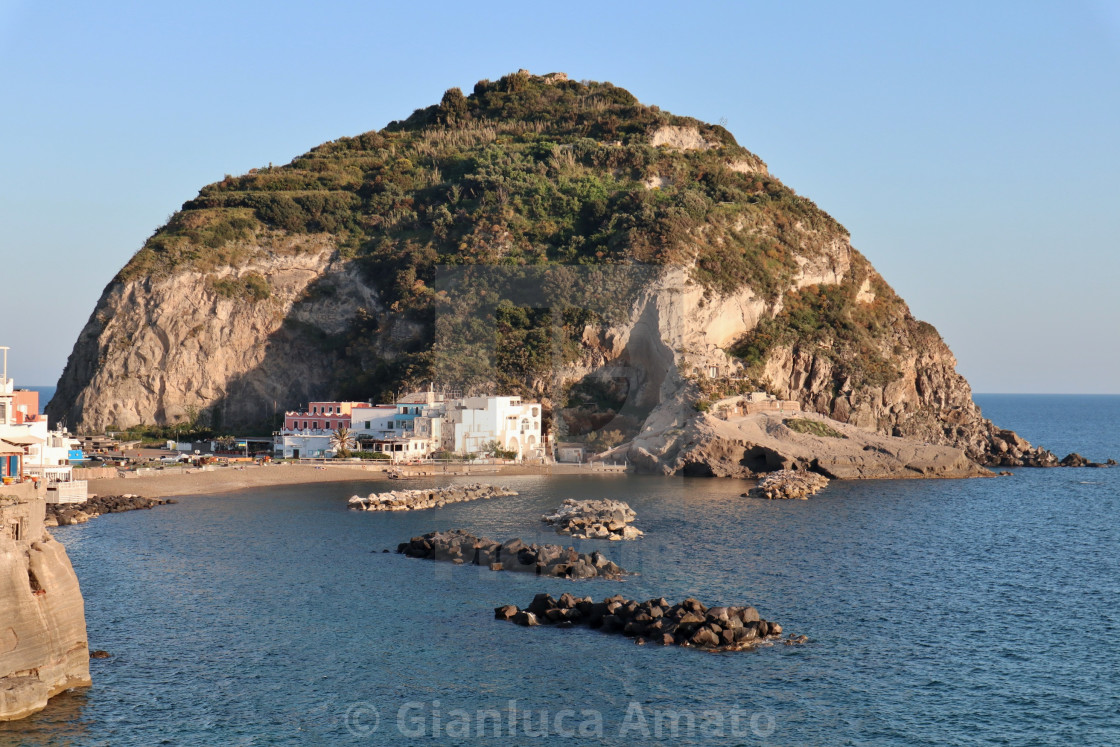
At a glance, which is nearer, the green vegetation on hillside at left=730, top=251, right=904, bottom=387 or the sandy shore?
the sandy shore

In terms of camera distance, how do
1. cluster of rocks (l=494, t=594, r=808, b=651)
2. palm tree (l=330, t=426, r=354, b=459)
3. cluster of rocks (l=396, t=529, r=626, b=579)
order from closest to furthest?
cluster of rocks (l=494, t=594, r=808, b=651), cluster of rocks (l=396, t=529, r=626, b=579), palm tree (l=330, t=426, r=354, b=459)

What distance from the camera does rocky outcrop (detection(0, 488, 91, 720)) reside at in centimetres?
2050

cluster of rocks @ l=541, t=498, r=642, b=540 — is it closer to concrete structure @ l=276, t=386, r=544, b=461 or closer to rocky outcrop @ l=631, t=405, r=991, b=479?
rocky outcrop @ l=631, t=405, r=991, b=479

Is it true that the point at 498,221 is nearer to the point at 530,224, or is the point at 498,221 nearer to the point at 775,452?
the point at 530,224

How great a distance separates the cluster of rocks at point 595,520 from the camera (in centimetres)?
4362

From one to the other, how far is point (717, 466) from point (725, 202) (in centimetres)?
3421

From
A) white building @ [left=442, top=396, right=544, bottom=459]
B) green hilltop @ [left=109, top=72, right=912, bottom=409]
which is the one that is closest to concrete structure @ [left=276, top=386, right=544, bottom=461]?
white building @ [left=442, top=396, right=544, bottom=459]

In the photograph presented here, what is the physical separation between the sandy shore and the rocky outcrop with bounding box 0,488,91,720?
113 ft

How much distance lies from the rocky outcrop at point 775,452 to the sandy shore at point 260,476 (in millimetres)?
5343

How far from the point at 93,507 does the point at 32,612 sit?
1243 inches

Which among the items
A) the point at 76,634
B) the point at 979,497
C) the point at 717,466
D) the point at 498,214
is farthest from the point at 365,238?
the point at 76,634

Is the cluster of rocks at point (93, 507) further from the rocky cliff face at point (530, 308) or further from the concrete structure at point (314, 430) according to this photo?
the rocky cliff face at point (530, 308)

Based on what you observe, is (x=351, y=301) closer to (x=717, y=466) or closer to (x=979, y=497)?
(x=717, y=466)

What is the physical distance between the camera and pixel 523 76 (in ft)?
399
